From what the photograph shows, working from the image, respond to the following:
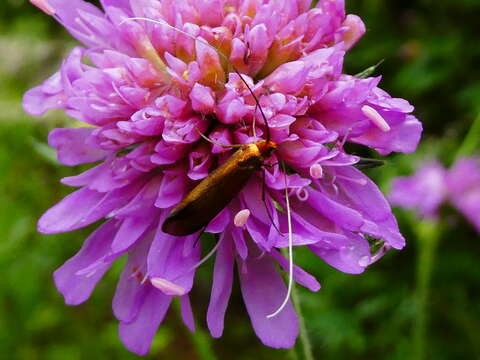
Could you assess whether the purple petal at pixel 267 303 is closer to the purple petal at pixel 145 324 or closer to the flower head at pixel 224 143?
the flower head at pixel 224 143

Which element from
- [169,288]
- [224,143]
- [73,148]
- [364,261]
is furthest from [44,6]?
[364,261]

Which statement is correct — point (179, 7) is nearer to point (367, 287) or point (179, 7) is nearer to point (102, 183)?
point (102, 183)

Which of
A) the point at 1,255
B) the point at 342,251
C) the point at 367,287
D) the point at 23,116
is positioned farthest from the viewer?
the point at 23,116

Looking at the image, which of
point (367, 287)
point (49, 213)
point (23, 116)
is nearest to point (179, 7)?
point (49, 213)

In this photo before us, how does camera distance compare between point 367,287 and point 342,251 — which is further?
point 367,287

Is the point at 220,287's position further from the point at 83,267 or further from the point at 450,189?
the point at 450,189

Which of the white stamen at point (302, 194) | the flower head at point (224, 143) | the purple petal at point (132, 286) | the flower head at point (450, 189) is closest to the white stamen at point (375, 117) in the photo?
the flower head at point (224, 143)
